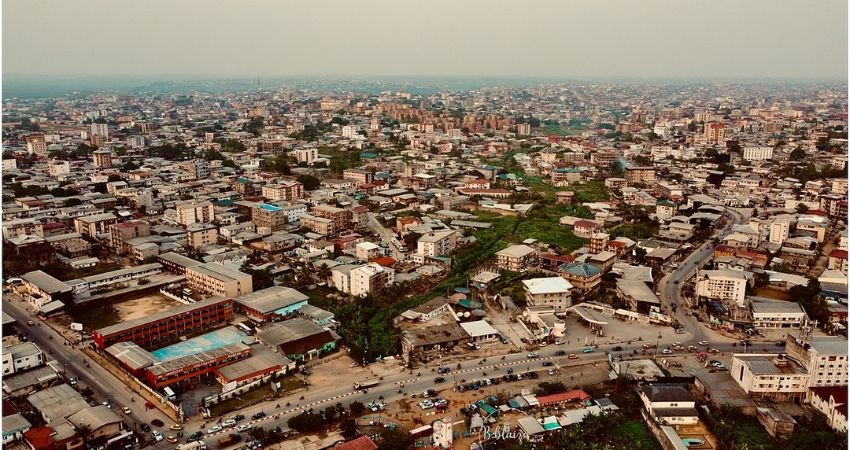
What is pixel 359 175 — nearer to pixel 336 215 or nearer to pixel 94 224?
pixel 336 215

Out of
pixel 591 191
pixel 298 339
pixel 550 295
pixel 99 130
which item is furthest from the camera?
pixel 99 130

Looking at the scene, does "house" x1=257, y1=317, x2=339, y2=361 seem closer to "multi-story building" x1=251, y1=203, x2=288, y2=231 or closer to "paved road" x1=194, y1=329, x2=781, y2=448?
"paved road" x1=194, y1=329, x2=781, y2=448

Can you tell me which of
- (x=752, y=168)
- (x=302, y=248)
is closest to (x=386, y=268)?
(x=302, y=248)

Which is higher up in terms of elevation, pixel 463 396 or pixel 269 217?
pixel 269 217

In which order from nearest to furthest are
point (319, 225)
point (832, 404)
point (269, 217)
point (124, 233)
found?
point (832, 404) → point (124, 233) → point (319, 225) → point (269, 217)

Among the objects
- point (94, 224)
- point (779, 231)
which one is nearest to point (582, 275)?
point (779, 231)

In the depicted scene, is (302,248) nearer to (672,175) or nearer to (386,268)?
(386,268)

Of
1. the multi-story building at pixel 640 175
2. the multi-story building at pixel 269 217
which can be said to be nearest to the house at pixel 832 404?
the multi-story building at pixel 269 217
